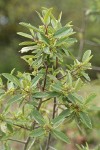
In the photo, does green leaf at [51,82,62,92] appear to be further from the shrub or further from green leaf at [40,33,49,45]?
green leaf at [40,33,49,45]

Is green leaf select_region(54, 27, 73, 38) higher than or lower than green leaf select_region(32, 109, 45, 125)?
higher

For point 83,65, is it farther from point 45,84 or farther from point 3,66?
point 3,66

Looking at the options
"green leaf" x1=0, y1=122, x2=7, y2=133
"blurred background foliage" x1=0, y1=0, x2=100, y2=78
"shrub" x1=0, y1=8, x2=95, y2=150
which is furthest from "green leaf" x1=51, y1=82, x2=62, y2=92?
"blurred background foliage" x1=0, y1=0, x2=100, y2=78

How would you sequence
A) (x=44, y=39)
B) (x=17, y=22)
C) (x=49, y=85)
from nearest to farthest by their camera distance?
(x=44, y=39) < (x=49, y=85) < (x=17, y=22)

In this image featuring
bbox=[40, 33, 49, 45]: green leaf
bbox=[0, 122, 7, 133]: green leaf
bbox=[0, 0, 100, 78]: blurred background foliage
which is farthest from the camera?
bbox=[0, 0, 100, 78]: blurred background foliage

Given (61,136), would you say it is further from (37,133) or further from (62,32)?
(62,32)

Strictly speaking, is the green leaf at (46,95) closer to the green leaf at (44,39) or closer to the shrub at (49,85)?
the shrub at (49,85)

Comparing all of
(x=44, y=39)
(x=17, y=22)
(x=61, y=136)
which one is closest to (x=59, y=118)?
(x=61, y=136)

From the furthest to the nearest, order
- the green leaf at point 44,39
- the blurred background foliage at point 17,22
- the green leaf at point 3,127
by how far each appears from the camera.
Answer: the blurred background foliage at point 17,22 → the green leaf at point 3,127 → the green leaf at point 44,39

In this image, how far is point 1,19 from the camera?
14.4 meters

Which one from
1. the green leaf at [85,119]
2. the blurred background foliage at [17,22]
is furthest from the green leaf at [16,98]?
the blurred background foliage at [17,22]

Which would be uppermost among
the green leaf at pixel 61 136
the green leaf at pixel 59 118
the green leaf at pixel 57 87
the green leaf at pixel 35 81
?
the green leaf at pixel 35 81

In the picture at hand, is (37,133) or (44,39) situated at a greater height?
(44,39)

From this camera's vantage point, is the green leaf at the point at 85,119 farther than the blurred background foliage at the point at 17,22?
No
